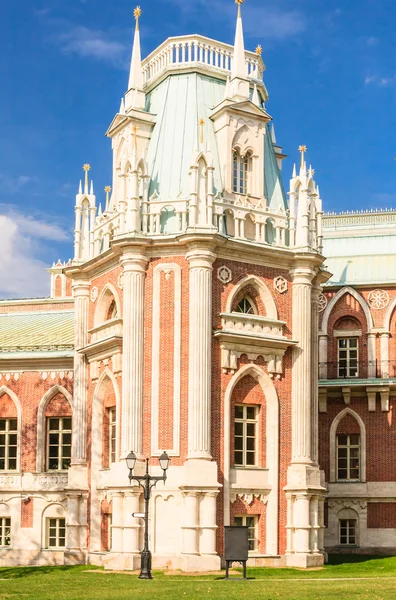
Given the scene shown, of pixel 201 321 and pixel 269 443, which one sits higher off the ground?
pixel 201 321

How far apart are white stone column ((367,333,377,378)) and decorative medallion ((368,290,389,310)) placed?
139 centimetres

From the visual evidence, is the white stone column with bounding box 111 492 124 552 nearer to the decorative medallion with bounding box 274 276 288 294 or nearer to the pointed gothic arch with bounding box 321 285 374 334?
the decorative medallion with bounding box 274 276 288 294

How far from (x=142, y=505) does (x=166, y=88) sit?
15.9 m

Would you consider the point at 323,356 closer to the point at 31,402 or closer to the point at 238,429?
the point at 238,429

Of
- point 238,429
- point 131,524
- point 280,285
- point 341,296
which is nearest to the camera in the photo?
point 131,524

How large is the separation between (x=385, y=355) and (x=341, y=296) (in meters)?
3.53

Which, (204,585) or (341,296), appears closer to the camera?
(204,585)

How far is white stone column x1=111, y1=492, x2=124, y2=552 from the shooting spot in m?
32.7

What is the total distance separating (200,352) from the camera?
109 feet

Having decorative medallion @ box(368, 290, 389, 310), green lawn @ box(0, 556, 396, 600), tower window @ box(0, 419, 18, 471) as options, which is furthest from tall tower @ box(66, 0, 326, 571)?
decorative medallion @ box(368, 290, 389, 310)

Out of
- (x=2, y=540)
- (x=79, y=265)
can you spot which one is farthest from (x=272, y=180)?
(x=2, y=540)

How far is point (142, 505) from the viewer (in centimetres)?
3297

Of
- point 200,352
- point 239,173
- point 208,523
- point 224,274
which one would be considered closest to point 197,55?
point 239,173

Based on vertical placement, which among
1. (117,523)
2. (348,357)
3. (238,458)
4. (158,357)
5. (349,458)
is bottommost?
(117,523)
